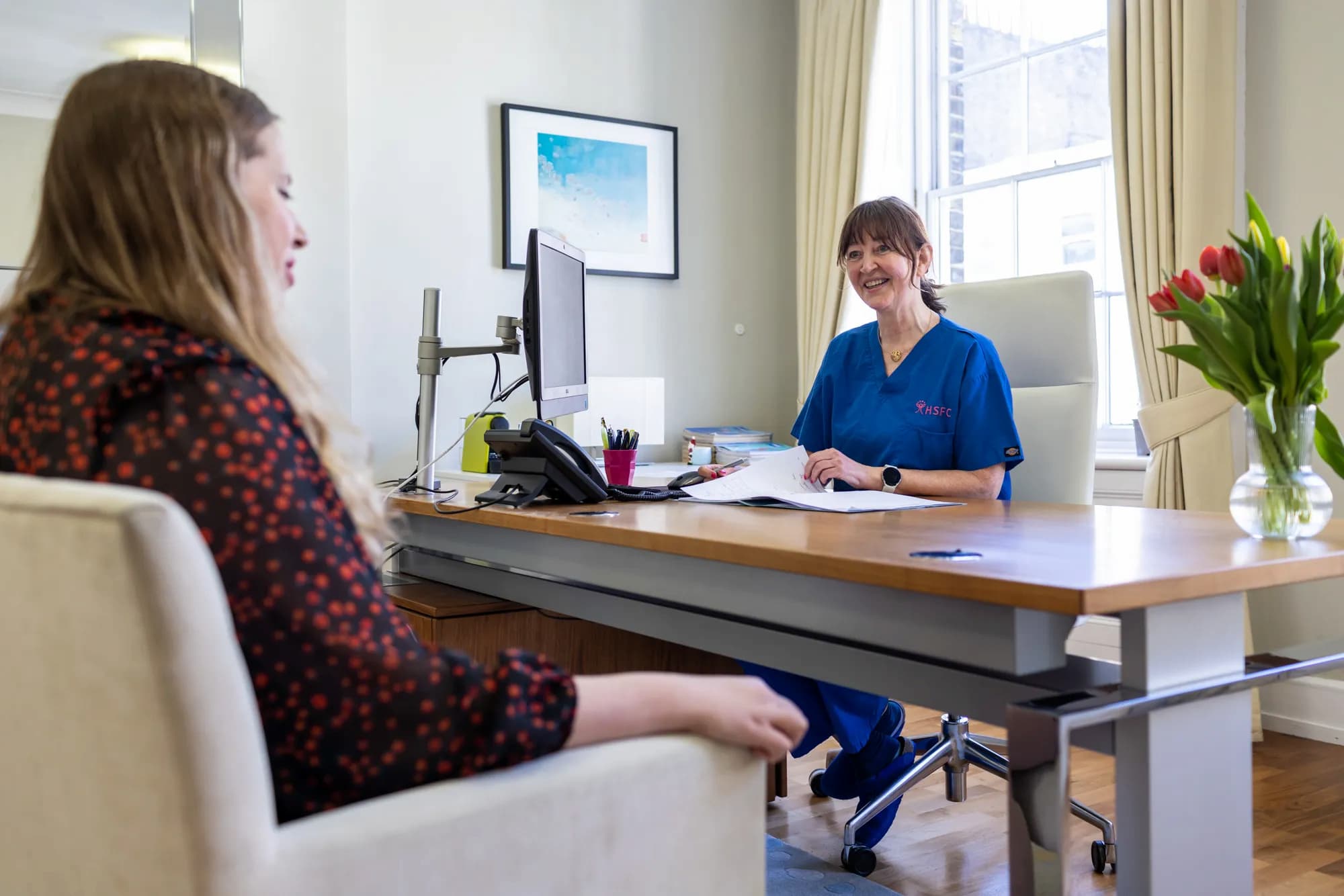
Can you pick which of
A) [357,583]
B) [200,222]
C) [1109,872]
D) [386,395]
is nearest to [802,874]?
[1109,872]

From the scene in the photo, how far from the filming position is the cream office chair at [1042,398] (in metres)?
2.31

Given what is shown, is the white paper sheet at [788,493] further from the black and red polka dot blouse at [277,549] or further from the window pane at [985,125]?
the window pane at [985,125]

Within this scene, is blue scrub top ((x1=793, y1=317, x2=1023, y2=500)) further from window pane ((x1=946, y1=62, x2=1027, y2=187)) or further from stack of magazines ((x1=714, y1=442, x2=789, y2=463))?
window pane ((x1=946, y1=62, x2=1027, y2=187))

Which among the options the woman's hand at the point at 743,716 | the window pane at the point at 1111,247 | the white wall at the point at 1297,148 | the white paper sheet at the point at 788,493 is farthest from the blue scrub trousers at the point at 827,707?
the window pane at the point at 1111,247

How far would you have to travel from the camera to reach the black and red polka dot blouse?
0.72m

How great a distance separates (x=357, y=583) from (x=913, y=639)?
0.61 metres

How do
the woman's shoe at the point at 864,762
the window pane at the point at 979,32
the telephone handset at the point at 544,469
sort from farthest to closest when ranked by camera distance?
the window pane at the point at 979,32
the woman's shoe at the point at 864,762
the telephone handset at the point at 544,469

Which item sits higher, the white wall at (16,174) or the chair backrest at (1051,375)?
the white wall at (16,174)

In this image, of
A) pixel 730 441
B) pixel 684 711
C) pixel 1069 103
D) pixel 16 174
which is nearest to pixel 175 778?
pixel 684 711

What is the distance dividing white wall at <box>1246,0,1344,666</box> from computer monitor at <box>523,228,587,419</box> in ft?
6.00

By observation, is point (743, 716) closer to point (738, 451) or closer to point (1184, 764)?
point (1184, 764)

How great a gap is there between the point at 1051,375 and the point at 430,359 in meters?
1.34

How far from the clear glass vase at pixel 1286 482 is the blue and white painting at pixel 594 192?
268 centimetres

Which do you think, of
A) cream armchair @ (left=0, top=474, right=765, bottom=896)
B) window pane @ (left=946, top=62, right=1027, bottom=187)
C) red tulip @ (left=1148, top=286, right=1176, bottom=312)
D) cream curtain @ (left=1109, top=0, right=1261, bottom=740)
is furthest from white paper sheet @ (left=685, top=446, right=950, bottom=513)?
window pane @ (left=946, top=62, right=1027, bottom=187)
